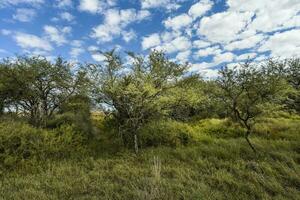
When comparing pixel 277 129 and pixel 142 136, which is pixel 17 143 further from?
pixel 277 129

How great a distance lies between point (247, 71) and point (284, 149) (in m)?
4.35

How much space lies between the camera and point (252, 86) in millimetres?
12734

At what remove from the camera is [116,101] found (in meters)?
13.8

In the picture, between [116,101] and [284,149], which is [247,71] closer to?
[284,149]

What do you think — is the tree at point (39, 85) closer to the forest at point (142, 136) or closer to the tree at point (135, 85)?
the forest at point (142, 136)

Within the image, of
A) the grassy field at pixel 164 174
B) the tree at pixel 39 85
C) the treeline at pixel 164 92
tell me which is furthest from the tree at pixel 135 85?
the tree at pixel 39 85

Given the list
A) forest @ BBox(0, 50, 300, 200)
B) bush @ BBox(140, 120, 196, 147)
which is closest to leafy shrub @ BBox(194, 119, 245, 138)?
forest @ BBox(0, 50, 300, 200)

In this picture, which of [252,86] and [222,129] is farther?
[222,129]

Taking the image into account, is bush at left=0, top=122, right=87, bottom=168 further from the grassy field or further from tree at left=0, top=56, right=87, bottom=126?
tree at left=0, top=56, right=87, bottom=126

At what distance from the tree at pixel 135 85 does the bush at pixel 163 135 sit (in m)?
1.58

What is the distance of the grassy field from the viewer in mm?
7543

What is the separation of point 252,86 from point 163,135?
5.96 metres

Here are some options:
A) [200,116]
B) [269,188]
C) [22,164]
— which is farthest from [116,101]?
[200,116]

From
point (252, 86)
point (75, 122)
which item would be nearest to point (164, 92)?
point (252, 86)
